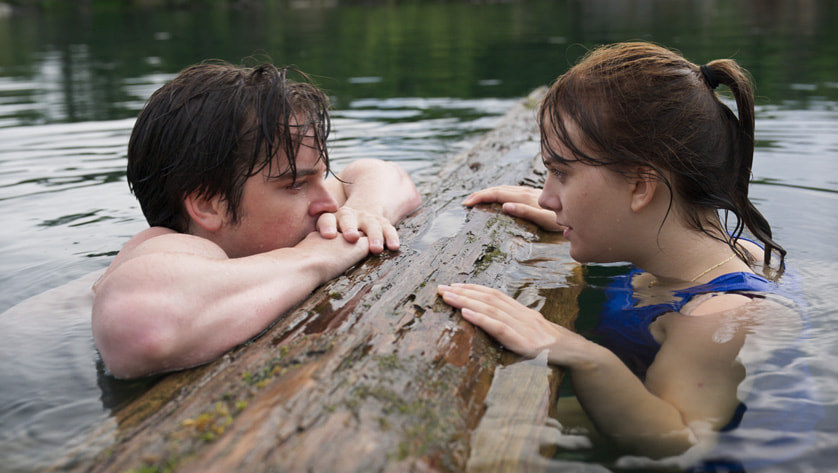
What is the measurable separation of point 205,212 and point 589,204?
166cm

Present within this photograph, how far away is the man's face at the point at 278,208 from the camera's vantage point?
10.0 ft

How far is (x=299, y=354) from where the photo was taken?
2188 mm

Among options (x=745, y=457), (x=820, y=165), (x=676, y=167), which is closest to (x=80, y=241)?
(x=676, y=167)

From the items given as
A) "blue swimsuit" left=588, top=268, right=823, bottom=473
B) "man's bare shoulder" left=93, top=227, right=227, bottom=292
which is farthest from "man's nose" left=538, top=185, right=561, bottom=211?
"man's bare shoulder" left=93, top=227, right=227, bottom=292

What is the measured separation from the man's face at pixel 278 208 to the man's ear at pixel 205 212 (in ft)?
0.12

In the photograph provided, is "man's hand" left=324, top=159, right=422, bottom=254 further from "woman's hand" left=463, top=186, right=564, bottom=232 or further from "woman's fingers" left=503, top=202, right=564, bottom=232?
"woman's fingers" left=503, top=202, right=564, bottom=232

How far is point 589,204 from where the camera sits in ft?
9.77

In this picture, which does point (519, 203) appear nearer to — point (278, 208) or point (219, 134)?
point (278, 208)

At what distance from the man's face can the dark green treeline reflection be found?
56.8 inches

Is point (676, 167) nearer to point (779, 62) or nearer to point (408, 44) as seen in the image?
point (779, 62)

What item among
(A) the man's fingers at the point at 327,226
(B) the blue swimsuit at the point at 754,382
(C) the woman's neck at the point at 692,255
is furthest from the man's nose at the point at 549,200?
(A) the man's fingers at the point at 327,226

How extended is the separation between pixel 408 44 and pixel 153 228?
18.1 m

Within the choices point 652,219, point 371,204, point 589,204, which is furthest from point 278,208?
point 652,219

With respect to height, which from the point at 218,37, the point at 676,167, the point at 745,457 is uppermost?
the point at 218,37
